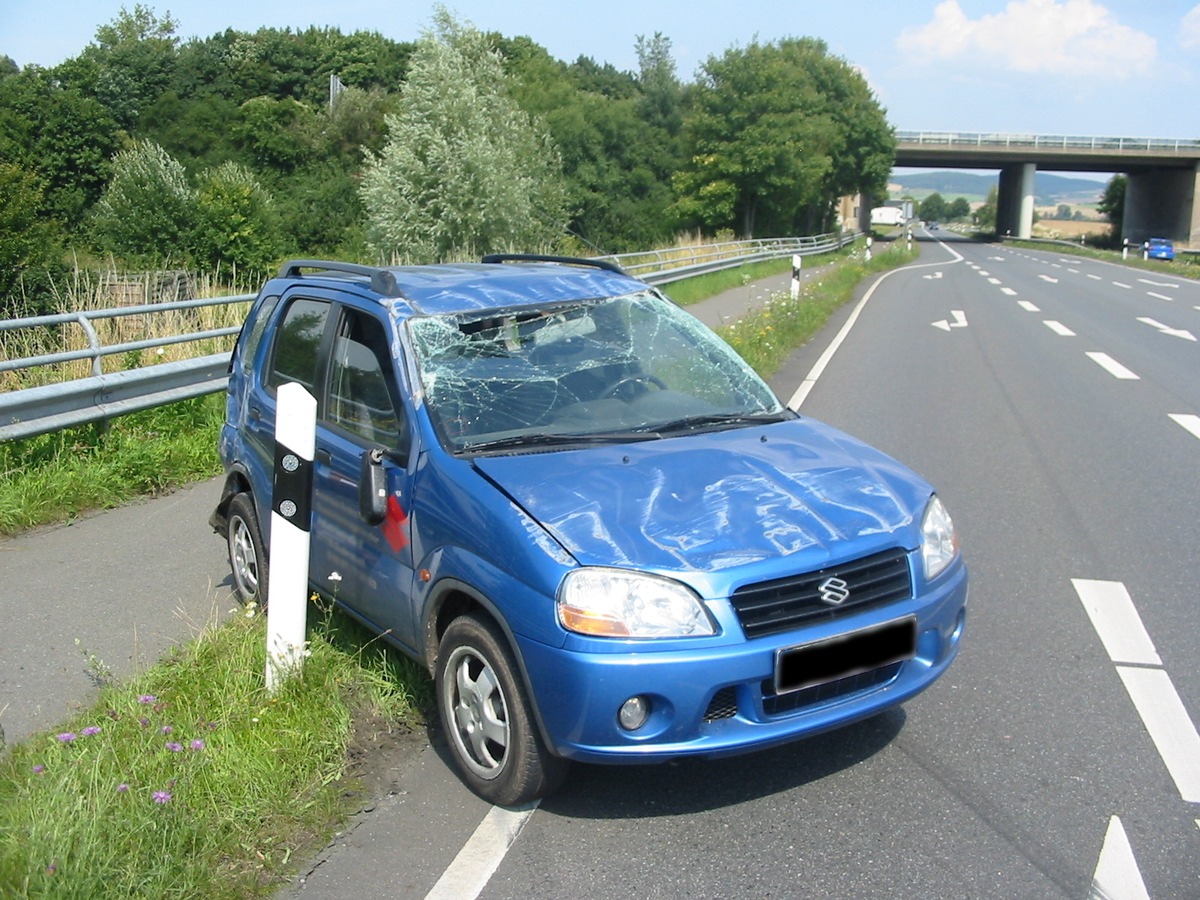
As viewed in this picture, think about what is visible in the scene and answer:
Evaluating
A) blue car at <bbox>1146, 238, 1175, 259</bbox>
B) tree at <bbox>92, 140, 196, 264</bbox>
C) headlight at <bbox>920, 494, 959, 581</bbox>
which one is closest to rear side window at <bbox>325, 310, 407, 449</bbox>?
headlight at <bbox>920, 494, 959, 581</bbox>

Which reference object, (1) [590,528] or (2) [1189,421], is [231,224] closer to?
(2) [1189,421]

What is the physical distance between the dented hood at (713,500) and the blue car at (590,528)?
1 cm

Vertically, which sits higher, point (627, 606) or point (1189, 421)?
point (627, 606)

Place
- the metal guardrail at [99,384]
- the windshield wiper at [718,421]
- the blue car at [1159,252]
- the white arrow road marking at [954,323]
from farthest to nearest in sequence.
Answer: the blue car at [1159,252] → the white arrow road marking at [954,323] → the metal guardrail at [99,384] → the windshield wiper at [718,421]

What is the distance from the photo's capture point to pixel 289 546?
4.43 meters

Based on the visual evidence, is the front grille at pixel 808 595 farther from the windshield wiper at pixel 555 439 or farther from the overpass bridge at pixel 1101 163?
the overpass bridge at pixel 1101 163

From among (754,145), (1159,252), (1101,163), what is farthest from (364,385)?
(1101,163)

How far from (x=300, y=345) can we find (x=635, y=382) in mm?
1635

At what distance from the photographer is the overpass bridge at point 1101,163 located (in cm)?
8431

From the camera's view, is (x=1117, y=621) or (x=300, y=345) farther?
(x=1117, y=621)

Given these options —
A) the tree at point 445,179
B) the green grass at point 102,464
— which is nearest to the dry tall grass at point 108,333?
the green grass at point 102,464

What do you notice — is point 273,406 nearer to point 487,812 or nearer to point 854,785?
point 487,812

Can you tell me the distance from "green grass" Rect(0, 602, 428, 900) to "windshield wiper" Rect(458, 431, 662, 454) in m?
1.08

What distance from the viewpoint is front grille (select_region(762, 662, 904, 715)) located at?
3602 mm
